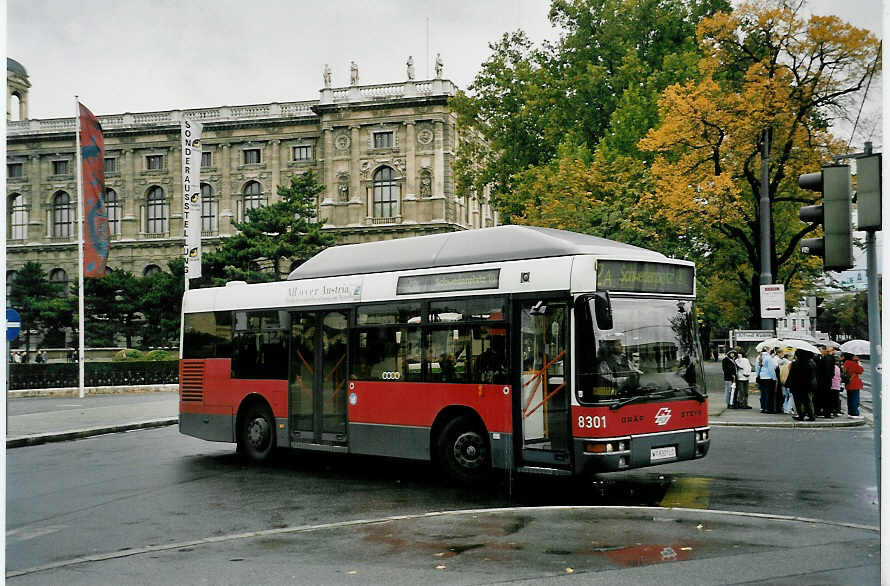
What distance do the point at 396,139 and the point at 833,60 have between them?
158ft

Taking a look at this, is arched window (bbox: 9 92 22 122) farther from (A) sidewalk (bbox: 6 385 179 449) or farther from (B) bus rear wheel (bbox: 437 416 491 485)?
(B) bus rear wheel (bbox: 437 416 491 485)

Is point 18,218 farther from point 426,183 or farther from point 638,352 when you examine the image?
point 638,352

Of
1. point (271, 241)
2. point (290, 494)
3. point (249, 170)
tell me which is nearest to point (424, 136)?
point (249, 170)

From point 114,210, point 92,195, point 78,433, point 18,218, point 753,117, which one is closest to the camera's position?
point 78,433

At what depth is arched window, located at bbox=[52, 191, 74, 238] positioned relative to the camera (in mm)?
78000

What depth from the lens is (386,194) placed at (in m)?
75.1

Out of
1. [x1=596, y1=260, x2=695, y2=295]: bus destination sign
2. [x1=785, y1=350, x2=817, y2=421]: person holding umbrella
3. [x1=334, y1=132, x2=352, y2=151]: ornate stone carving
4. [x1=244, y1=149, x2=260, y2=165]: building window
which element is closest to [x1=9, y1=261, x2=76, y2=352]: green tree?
[x1=244, y1=149, x2=260, y2=165]: building window

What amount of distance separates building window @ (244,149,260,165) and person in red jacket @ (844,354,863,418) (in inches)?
2467

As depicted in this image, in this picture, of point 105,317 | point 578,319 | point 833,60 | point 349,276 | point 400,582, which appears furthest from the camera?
point 105,317

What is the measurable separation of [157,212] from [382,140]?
19.7 meters

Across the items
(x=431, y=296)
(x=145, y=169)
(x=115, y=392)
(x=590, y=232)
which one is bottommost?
(x=115, y=392)

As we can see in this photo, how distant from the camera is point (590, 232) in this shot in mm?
29594

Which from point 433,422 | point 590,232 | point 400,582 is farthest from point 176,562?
point 590,232

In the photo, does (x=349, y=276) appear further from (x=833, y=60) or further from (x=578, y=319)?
(x=833, y=60)
